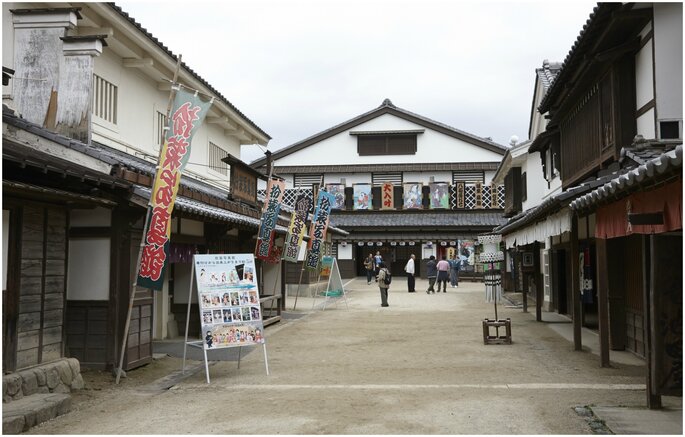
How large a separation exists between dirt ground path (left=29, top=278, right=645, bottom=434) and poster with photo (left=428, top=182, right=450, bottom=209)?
81.2 feet

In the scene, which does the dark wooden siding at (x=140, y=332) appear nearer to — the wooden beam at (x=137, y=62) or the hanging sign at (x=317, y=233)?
the wooden beam at (x=137, y=62)

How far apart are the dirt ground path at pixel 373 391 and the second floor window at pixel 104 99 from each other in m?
5.61

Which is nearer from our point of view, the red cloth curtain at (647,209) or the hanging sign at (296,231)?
the red cloth curtain at (647,209)

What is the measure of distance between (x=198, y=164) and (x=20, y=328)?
1065cm

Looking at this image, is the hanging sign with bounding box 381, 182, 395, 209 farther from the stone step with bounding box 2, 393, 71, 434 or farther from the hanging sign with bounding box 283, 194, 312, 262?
the stone step with bounding box 2, 393, 71, 434

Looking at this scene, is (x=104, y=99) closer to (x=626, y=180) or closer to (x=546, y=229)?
(x=546, y=229)

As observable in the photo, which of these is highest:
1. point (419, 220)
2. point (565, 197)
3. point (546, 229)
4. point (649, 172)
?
point (419, 220)

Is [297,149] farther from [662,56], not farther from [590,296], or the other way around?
[662,56]

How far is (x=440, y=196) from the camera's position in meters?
38.6

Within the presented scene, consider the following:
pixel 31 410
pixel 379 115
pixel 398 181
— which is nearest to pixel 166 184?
pixel 31 410

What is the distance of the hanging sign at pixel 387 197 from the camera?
39.2 m

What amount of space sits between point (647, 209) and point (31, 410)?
6.94m

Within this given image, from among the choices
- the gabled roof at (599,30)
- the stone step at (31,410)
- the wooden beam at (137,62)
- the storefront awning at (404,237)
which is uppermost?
the wooden beam at (137,62)

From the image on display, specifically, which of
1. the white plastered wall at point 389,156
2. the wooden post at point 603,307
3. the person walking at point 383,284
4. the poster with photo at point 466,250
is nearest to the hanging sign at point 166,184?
the wooden post at point 603,307
